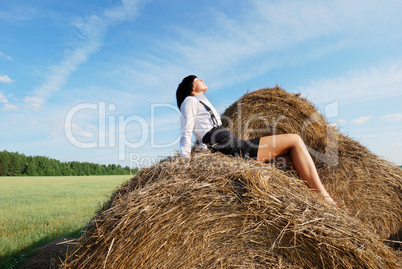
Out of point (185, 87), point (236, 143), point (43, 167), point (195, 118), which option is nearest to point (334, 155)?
point (236, 143)

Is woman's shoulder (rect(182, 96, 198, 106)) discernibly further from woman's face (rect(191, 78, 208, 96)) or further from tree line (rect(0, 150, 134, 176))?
tree line (rect(0, 150, 134, 176))

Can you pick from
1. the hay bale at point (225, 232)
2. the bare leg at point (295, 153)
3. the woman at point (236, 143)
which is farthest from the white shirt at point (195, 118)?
the hay bale at point (225, 232)

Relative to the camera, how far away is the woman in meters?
3.05

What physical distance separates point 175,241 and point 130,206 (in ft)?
1.45

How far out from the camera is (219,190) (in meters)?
2.11

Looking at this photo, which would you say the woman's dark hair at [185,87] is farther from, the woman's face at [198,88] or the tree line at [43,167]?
the tree line at [43,167]

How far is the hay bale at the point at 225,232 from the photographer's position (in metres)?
1.93

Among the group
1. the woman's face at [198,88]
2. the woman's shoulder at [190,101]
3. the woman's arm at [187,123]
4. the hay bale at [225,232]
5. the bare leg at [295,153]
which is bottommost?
the hay bale at [225,232]

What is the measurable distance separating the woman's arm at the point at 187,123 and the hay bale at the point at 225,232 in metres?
1.20

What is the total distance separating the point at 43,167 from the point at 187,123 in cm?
5458

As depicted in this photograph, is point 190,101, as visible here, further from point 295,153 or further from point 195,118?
point 295,153

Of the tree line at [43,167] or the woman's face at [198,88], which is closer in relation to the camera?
the woman's face at [198,88]

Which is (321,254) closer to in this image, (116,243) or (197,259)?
(197,259)

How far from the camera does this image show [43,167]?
49.7m
